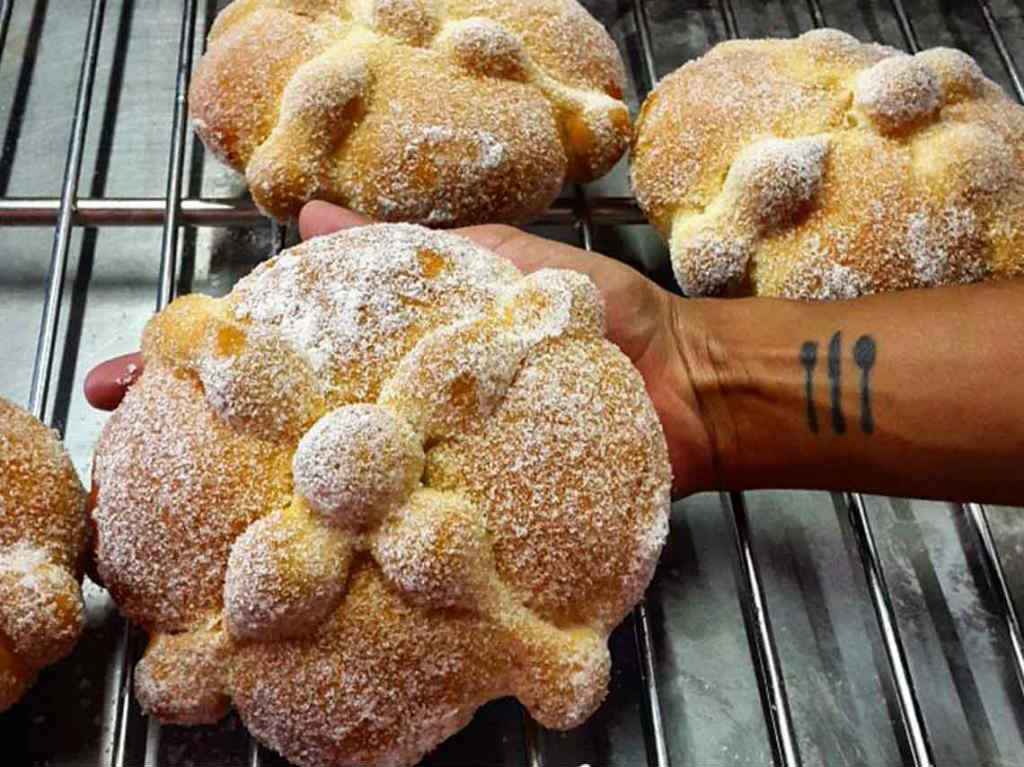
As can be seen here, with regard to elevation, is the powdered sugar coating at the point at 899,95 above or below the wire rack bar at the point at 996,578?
above

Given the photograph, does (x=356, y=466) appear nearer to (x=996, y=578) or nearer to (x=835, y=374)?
(x=835, y=374)

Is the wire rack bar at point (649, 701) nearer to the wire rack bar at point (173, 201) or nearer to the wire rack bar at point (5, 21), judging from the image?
the wire rack bar at point (173, 201)

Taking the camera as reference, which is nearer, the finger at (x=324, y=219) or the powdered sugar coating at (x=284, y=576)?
the powdered sugar coating at (x=284, y=576)

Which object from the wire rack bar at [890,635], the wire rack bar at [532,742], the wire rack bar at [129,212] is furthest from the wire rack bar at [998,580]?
the wire rack bar at [129,212]

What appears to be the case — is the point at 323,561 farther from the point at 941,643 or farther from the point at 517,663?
the point at 941,643

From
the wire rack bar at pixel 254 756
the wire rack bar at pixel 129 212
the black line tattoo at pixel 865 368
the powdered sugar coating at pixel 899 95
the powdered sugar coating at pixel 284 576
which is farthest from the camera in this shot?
the wire rack bar at pixel 129 212

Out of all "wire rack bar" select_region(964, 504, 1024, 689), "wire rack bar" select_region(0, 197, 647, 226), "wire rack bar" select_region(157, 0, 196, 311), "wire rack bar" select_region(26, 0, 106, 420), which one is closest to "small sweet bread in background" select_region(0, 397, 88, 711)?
"wire rack bar" select_region(26, 0, 106, 420)

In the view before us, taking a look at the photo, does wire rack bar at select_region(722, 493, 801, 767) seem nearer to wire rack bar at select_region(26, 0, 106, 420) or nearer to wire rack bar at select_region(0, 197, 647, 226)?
wire rack bar at select_region(0, 197, 647, 226)

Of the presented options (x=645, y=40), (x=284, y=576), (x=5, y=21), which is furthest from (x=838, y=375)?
(x=5, y=21)

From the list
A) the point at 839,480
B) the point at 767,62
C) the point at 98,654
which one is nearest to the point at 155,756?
the point at 98,654
